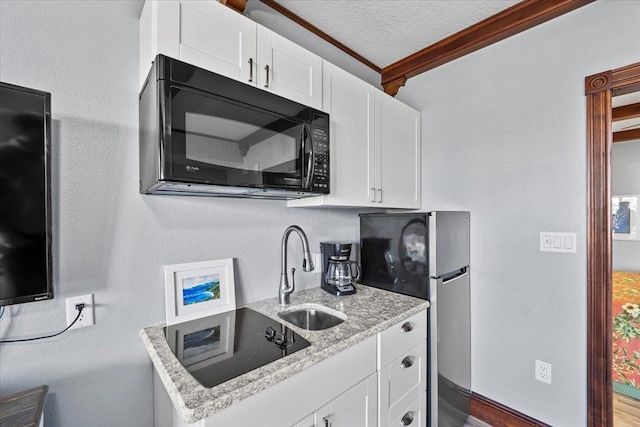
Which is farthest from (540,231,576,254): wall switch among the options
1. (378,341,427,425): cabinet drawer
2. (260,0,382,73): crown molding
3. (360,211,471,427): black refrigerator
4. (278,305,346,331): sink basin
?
(260,0,382,73): crown molding

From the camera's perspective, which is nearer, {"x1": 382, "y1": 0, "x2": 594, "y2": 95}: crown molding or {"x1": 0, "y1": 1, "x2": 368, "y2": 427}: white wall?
{"x1": 0, "y1": 1, "x2": 368, "y2": 427}: white wall

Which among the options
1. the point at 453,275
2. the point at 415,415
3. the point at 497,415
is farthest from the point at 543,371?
the point at 415,415

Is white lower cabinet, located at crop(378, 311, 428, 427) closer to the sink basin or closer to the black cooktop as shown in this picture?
the sink basin

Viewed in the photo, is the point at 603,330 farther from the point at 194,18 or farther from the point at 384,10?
the point at 194,18

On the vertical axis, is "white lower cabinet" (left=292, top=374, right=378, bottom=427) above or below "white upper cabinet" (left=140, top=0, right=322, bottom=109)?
below

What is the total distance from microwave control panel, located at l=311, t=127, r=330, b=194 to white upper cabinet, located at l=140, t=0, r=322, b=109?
20 cm

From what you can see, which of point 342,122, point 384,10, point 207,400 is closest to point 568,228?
point 342,122

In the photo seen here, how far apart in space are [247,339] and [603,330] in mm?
1805

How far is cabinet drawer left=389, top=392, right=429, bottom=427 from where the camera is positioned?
1.38m

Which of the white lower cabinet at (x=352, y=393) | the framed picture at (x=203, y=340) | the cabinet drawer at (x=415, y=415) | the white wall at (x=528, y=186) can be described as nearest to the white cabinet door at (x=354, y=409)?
the white lower cabinet at (x=352, y=393)

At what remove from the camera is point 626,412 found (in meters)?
1.92

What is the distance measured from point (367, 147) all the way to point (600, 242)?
1.33 metres

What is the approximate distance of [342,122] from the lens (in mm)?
1594

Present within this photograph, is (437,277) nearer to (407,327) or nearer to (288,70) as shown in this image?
(407,327)
